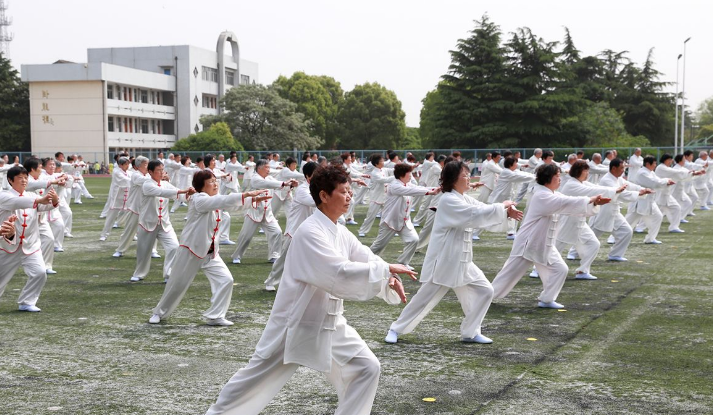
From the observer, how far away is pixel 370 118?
2985 inches

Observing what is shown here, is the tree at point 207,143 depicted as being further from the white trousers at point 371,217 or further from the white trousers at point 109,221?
the white trousers at point 109,221

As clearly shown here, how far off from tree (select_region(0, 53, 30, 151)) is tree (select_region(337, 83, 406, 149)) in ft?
96.6

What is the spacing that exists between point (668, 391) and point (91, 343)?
502 centimetres

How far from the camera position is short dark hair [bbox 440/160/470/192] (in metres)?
7.03

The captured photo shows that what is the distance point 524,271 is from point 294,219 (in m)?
3.18

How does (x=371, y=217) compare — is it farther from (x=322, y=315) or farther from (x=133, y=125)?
(x=133, y=125)

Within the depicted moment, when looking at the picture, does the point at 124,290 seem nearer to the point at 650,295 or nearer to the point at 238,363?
the point at 238,363

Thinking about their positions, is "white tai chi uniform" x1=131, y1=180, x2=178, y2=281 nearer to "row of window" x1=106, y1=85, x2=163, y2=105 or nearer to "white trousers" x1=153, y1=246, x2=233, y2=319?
"white trousers" x1=153, y1=246, x2=233, y2=319

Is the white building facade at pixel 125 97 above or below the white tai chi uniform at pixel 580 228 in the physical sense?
above

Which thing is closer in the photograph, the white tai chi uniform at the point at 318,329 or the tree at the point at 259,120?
the white tai chi uniform at the point at 318,329

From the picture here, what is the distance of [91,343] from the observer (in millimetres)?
7066

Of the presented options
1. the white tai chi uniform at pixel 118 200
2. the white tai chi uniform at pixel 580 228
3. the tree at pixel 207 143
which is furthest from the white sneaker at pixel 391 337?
the tree at pixel 207 143

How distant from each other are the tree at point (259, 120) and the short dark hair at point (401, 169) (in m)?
50.2

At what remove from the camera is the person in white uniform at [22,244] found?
27.0 feet
